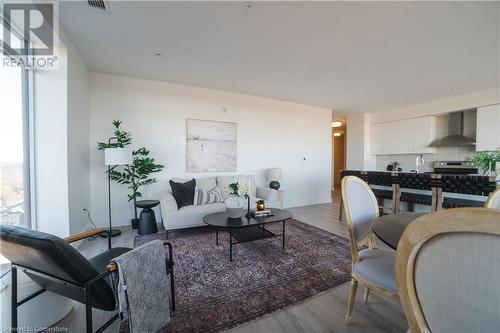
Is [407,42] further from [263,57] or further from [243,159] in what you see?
[243,159]

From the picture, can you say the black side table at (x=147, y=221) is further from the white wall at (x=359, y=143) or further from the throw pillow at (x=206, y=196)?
the white wall at (x=359, y=143)

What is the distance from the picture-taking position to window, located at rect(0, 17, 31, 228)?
1728mm

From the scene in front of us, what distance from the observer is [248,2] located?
1926 millimetres

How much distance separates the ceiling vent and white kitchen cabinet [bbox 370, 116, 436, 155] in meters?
6.48

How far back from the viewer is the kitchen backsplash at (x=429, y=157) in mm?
4863

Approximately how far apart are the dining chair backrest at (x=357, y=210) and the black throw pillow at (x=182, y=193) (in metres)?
2.63

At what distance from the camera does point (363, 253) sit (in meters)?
1.59

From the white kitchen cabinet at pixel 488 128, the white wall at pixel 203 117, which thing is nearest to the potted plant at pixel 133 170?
the white wall at pixel 203 117

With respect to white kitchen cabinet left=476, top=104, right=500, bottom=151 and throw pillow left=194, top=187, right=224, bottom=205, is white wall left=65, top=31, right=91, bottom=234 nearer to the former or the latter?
throw pillow left=194, top=187, right=224, bottom=205

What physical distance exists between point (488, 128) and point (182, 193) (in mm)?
6016

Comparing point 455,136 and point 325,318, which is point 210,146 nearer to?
point 325,318

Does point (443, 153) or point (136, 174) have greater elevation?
point (443, 153)

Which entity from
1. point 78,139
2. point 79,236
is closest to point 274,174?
point 78,139

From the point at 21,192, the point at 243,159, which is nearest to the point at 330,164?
the point at 243,159
